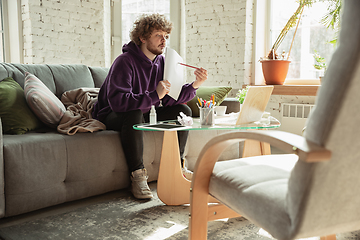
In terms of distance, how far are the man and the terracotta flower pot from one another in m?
1.71

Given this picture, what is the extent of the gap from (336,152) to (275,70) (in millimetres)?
3210

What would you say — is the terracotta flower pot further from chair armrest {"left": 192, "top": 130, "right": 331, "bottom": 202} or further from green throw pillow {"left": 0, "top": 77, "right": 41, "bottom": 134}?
chair armrest {"left": 192, "top": 130, "right": 331, "bottom": 202}

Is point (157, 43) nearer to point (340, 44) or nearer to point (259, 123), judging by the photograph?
point (259, 123)

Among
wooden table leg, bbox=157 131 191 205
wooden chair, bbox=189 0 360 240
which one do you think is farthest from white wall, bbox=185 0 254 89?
wooden chair, bbox=189 0 360 240

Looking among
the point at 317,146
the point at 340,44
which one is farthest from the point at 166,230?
the point at 340,44

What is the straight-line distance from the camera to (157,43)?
2266 mm

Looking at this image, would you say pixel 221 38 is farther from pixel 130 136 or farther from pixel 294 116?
pixel 130 136

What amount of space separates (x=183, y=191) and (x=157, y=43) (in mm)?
1026

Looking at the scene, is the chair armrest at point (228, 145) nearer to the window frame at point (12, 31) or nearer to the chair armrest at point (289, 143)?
the chair armrest at point (289, 143)

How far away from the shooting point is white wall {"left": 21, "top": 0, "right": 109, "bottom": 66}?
3.68 m

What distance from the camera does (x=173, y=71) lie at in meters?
2.12

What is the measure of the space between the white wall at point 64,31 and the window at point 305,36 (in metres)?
2.16

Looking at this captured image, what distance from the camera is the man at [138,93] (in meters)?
1.97

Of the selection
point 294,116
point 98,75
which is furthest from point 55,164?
point 294,116
